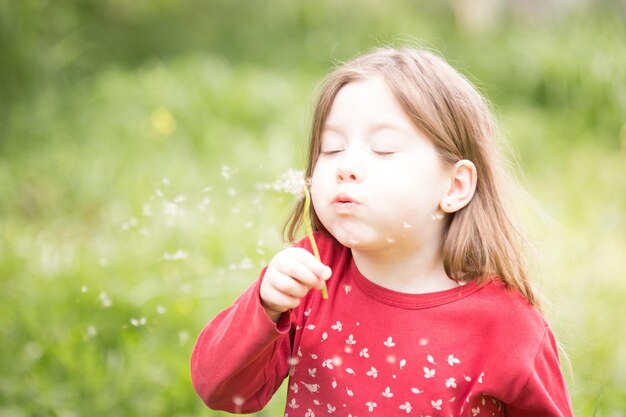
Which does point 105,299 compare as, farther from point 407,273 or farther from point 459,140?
point 459,140

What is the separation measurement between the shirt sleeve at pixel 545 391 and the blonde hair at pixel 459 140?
119 millimetres

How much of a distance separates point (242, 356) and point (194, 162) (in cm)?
295

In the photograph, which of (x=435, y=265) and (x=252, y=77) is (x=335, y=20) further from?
(x=435, y=265)

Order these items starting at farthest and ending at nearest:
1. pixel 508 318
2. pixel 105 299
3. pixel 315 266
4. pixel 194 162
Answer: pixel 194 162 < pixel 105 299 < pixel 508 318 < pixel 315 266

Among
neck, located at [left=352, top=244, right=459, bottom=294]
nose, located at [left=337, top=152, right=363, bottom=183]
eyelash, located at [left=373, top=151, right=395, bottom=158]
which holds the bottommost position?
neck, located at [left=352, top=244, right=459, bottom=294]

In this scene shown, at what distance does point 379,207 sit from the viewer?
152cm

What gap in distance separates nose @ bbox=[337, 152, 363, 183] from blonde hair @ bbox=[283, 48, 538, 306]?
159 mm

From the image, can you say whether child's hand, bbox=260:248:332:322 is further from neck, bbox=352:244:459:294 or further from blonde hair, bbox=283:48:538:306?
blonde hair, bbox=283:48:538:306

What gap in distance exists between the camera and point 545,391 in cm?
156

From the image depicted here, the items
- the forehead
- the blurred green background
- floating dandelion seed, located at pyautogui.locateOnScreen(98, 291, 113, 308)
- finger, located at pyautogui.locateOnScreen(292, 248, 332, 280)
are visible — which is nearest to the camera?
finger, located at pyautogui.locateOnScreen(292, 248, 332, 280)

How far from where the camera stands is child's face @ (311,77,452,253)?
1525 millimetres

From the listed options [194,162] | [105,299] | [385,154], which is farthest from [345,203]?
[194,162]

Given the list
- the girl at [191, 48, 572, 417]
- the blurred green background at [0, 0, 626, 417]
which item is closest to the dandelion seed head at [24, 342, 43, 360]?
the blurred green background at [0, 0, 626, 417]

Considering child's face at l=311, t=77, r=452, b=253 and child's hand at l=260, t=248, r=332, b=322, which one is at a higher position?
child's face at l=311, t=77, r=452, b=253
